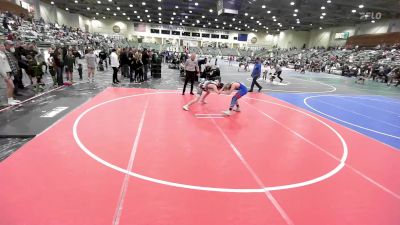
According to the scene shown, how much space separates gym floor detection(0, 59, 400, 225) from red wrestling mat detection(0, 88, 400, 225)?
0.02 m

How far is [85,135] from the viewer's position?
587 centimetres

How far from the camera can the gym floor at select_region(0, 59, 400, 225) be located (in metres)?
3.45

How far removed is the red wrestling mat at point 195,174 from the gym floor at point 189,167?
2 cm

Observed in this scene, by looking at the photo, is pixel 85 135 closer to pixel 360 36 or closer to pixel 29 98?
pixel 29 98

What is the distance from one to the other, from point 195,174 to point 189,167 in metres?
0.28

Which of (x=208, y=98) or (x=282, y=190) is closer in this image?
(x=282, y=190)

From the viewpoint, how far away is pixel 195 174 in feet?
14.6

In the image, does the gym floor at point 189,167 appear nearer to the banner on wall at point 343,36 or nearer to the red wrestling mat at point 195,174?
the red wrestling mat at point 195,174

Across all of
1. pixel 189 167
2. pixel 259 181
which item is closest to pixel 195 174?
pixel 189 167

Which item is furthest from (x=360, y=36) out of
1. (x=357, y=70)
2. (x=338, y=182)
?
(x=338, y=182)

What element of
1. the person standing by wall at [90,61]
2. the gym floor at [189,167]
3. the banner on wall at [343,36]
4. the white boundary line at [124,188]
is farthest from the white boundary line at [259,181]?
the banner on wall at [343,36]

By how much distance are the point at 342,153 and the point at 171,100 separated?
6.23 metres

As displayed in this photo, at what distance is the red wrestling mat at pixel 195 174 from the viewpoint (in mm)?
3414

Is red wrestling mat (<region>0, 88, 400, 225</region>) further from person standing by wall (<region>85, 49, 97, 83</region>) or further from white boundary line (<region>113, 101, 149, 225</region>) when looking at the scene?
person standing by wall (<region>85, 49, 97, 83</region>)
